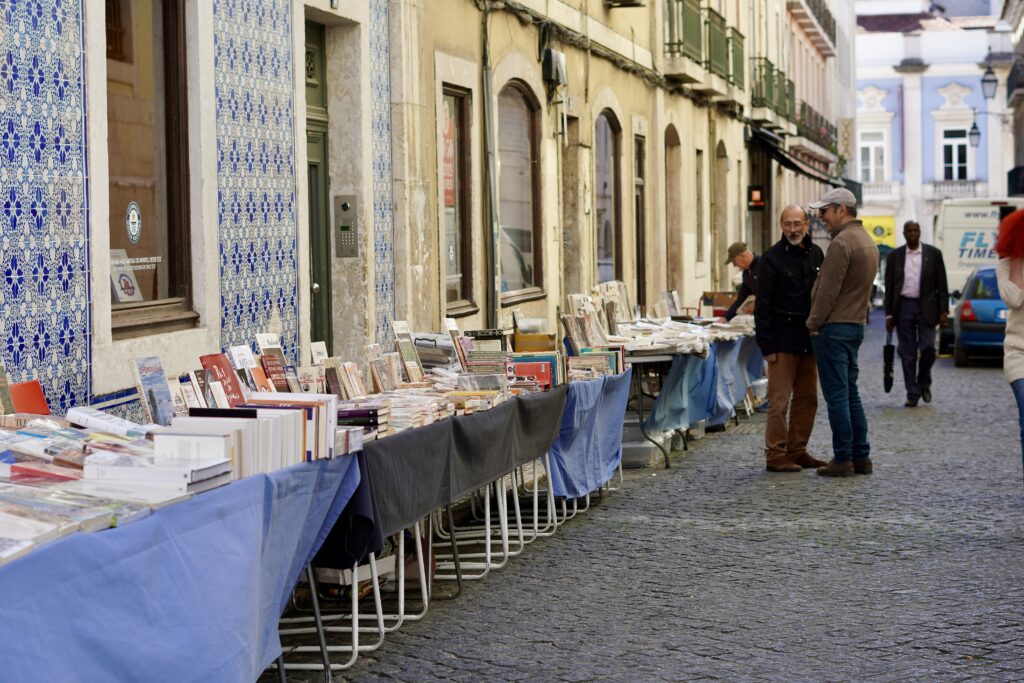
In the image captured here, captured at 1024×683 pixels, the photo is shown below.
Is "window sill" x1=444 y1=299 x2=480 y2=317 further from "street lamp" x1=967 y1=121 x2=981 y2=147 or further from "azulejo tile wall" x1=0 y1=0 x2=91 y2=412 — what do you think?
"street lamp" x1=967 y1=121 x2=981 y2=147

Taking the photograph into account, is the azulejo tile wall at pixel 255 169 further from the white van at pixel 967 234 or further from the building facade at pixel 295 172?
the white van at pixel 967 234

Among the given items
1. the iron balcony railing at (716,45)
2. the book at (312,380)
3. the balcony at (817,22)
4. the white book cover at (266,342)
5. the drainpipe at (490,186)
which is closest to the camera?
the white book cover at (266,342)

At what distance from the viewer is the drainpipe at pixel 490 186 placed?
43.1 ft

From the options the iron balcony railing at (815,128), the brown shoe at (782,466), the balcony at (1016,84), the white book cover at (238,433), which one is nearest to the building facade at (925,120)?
the balcony at (1016,84)

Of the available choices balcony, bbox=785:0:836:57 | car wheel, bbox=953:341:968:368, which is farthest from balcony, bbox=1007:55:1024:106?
car wheel, bbox=953:341:968:368

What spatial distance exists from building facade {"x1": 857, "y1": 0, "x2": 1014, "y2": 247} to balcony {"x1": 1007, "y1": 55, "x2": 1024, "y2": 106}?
6.19m

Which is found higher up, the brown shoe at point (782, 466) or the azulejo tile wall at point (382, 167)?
the azulejo tile wall at point (382, 167)

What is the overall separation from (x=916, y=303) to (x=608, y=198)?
3.81 metres

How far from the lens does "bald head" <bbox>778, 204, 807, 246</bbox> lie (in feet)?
37.8

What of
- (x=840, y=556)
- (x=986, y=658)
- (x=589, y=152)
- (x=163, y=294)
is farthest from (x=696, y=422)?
(x=986, y=658)

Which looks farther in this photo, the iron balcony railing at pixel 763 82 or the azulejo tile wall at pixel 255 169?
Result: the iron balcony railing at pixel 763 82

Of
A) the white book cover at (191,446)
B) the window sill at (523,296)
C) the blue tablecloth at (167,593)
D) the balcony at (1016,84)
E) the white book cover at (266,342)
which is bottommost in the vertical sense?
the blue tablecloth at (167,593)

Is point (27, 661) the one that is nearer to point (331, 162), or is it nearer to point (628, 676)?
point (628, 676)

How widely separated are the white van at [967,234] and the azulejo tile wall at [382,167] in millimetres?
18957
